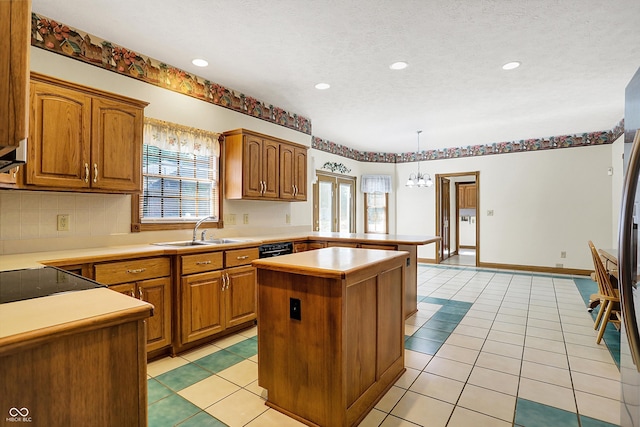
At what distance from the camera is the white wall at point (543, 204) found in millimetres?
5781

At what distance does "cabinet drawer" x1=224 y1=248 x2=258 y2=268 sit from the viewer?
3039mm

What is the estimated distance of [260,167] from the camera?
3.93 m

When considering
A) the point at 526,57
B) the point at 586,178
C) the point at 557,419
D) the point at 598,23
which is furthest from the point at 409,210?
the point at 557,419

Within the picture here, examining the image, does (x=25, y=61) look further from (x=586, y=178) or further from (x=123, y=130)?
(x=586, y=178)

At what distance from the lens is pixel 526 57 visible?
3074 mm

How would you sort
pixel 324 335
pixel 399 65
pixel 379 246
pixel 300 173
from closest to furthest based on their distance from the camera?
pixel 324 335 < pixel 399 65 < pixel 379 246 < pixel 300 173

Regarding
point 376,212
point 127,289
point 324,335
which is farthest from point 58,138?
point 376,212

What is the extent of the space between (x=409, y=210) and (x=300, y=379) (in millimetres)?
6348

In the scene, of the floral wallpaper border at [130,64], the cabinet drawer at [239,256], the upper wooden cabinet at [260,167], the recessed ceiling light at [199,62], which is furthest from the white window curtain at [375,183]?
the recessed ceiling light at [199,62]

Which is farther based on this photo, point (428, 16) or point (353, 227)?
point (353, 227)

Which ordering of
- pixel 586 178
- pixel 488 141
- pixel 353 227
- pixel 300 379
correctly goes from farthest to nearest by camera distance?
pixel 353 227, pixel 488 141, pixel 586 178, pixel 300 379

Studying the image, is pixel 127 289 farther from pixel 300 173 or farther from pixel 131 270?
pixel 300 173

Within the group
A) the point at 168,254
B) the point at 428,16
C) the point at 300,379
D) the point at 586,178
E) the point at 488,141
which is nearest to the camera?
the point at 300,379

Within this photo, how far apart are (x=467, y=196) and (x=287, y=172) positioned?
7554 millimetres
